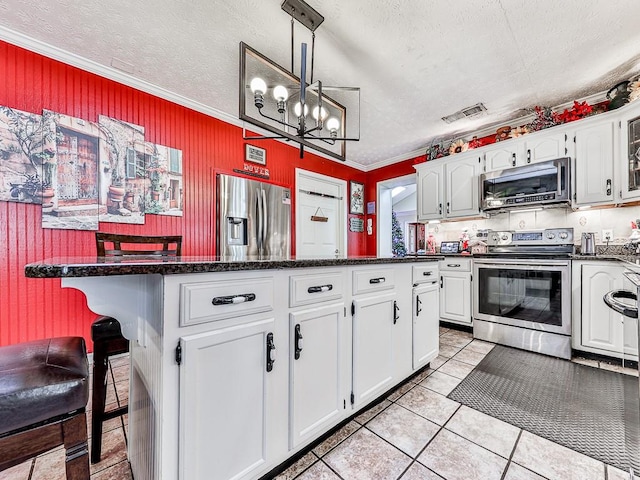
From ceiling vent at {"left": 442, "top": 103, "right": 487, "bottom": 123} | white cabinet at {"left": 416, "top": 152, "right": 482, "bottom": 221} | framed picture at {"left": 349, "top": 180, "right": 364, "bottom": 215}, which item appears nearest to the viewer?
ceiling vent at {"left": 442, "top": 103, "right": 487, "bottom": 123}

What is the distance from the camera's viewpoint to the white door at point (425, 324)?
1865 millimetres

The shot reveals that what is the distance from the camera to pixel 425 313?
196 cm

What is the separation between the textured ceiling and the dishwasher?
5.73 feet

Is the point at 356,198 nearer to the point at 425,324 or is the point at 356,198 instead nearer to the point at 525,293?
the point at 525,293

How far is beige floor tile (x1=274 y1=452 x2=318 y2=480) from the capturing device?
113cm

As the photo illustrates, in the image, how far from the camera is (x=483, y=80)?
100 inches

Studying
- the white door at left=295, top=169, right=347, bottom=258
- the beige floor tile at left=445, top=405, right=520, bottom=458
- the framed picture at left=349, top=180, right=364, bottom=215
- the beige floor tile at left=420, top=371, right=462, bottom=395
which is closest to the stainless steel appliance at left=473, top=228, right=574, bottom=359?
the beige floor tile at left=420, top=371, right=462, bottom=395

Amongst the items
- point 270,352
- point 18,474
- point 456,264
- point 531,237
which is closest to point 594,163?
point 531,237

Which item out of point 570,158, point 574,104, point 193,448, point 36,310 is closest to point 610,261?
point 570,158

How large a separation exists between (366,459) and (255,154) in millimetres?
3253

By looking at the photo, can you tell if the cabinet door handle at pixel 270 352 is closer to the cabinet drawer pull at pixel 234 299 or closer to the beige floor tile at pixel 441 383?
the cabinet drawer pull at pixel 234 299

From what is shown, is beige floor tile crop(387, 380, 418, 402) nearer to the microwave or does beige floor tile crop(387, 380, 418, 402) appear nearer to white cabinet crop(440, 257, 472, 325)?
white cabinet crop(440, 257, 472, 325)

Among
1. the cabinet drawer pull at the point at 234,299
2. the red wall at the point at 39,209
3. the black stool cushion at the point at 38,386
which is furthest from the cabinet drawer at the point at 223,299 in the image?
the red wall at the point at 39,209

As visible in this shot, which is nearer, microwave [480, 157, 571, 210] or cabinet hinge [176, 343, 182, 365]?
cabinet hinge [176, 343, 182, 365]
